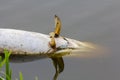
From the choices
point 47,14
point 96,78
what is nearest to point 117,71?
point 96,78

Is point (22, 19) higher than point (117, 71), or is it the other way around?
point (22, 19)

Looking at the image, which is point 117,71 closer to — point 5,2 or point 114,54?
point 114,54

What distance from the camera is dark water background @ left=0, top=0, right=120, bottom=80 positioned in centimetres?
298

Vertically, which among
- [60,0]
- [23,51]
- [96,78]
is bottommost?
[96,78]

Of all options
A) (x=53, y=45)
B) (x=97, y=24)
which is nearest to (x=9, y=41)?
(x=53, y=45)

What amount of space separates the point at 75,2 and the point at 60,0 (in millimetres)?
189

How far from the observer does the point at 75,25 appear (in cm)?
369

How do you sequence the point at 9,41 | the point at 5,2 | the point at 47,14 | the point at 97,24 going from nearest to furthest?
1. the point at 9,41
2. the point at 97,24
3. the point at 47,14
4. the point at 5,2

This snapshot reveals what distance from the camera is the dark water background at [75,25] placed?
298 cm

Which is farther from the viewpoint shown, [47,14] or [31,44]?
[47,14]

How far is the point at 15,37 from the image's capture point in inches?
123

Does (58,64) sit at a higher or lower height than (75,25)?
lower

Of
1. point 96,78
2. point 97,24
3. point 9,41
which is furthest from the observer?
point 97,24

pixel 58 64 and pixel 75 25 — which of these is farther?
pixel 75 25
